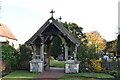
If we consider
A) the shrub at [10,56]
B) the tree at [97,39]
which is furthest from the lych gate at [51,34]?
the tree at [97,39]

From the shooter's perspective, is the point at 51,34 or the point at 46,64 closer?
the point at 51,34

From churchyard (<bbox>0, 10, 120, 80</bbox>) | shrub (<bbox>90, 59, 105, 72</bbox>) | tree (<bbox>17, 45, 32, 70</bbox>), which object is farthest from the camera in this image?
tree (<bbox>17, 45, 32, 70</bbox>)

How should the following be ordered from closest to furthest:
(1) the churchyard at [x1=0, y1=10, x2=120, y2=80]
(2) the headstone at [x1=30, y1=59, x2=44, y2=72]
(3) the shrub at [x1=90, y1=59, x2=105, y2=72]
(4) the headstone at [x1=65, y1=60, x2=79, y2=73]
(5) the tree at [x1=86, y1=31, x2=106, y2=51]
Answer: (4) the headstone at [x1=65, y1=60, x2=79, y2=73], (1) the churchyard at [x1=0, y1=10, x2=120, y2=80], (3) the shrub at [x1=90, y1=59, x2=105, y2=72], (2) the headstone at [x1=30, y1=59, x2=44, y2=72], (5) the tree at [x1=86, y1=31, x2=106, y2=51]

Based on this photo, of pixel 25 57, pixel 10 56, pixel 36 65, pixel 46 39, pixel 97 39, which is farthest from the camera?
pixel 97 39

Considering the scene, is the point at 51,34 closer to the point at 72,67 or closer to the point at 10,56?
the point at 72,67

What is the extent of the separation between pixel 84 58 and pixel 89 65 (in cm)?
84

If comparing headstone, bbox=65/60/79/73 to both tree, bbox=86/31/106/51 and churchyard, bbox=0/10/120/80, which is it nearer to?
churchyard, bbox=0/10/120/80

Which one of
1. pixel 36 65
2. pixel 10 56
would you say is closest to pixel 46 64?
pixel 36 65

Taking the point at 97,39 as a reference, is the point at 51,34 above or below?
below

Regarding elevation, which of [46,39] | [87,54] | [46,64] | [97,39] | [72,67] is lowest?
[72,67]

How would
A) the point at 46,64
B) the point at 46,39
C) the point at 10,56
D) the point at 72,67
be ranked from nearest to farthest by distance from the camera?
the point at 72,67 < the point at 10,56 < the point at 46,39 < the point at 46,64

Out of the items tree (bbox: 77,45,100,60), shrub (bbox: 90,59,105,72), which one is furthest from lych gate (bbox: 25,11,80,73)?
shrub (bbox: 90,59,105,72)

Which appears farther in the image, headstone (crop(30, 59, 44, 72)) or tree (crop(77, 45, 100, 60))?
tree (crop(77, 45, 100, 60))

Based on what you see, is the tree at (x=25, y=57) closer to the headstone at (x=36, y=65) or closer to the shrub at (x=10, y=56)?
the shrub at (x=10, y=56)
